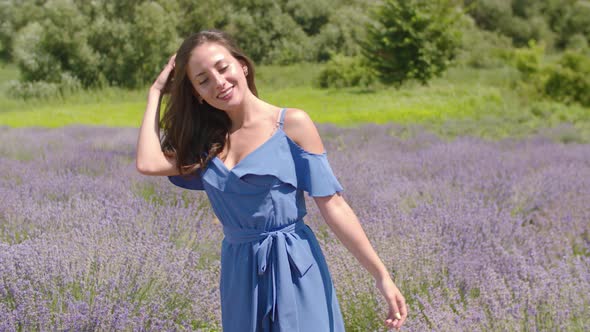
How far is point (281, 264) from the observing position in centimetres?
150

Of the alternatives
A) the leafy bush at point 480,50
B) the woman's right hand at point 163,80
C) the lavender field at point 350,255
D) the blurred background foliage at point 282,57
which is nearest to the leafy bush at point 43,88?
the blurred background foliage at point 282,57

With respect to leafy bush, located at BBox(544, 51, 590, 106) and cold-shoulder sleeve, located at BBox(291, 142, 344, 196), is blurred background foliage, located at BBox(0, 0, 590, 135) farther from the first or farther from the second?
cold-shoulder sleeve, located at BBox(291, 142, 344, 196)

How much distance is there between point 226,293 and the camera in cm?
161

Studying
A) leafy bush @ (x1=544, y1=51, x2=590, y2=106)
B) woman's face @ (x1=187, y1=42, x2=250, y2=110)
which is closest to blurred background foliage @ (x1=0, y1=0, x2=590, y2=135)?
leafy bush @ (x1=544, y1=51, x2=590, y2=106)

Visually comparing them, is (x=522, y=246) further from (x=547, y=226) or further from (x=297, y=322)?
(x=297, y=322)

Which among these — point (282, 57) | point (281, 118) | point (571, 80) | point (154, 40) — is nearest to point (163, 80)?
point (281, 118)

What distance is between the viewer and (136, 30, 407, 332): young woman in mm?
1513

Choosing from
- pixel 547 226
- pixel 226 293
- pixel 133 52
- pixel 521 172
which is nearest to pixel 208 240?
pixel 226 293

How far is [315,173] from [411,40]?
17463 millimetres

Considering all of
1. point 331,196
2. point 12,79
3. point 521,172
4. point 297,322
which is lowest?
point 12,79

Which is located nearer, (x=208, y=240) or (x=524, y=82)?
(x=208, y=240)

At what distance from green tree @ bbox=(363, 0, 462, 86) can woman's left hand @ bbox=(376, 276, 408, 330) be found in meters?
17.2

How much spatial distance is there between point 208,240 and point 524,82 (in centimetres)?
1359

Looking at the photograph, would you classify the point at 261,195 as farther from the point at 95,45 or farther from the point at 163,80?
the point at 95,45
